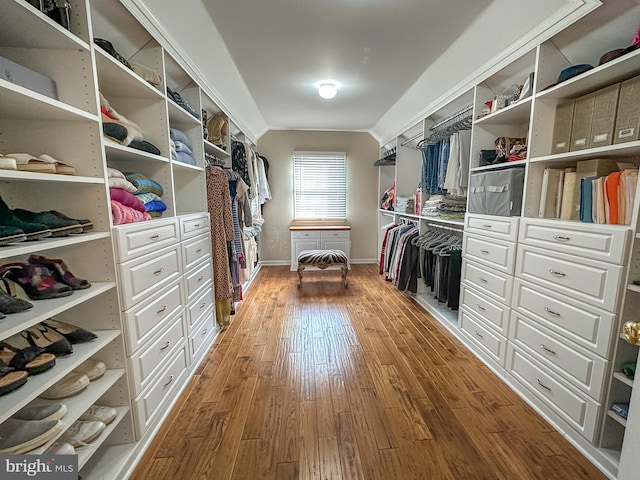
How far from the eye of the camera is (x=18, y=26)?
3.21ft

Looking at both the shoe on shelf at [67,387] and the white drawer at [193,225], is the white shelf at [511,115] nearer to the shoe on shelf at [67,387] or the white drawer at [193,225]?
the white drawer at [193,225]

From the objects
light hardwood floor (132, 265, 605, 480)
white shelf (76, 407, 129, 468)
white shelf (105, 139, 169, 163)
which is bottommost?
light hardwood floor (132, 265, 605, 480)

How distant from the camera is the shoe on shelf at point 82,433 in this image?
45.2 inches

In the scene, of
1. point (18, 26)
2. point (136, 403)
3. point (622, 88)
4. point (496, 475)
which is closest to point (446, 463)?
point (496, 475)

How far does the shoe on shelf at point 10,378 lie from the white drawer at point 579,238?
2.40m

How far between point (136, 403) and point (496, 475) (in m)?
1.77

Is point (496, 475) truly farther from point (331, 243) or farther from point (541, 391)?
point (331, 243)

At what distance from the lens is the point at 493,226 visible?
2.10 metres

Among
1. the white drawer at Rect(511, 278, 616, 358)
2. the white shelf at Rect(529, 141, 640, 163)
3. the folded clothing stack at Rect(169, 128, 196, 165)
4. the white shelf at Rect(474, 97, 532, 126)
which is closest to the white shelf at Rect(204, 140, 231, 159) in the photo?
the folded clothing stack at Rect(169, 128, 196, 165)

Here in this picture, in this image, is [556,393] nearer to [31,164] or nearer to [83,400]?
[83,400]

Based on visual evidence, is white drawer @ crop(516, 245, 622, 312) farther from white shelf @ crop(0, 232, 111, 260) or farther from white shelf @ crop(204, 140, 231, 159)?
white shelf @ crop(204, 140, 231, 159)

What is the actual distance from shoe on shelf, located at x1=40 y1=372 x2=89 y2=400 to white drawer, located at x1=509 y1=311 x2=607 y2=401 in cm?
237

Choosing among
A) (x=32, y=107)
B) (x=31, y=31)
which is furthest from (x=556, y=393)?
(x=31, y=31)

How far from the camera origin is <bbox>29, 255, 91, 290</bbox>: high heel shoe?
1.16 metres
